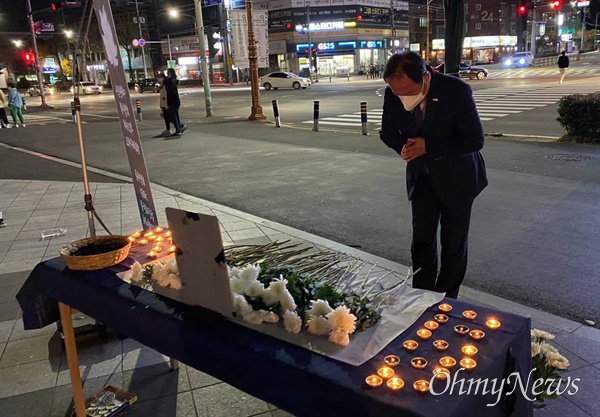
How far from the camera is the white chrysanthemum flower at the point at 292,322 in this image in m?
1.93

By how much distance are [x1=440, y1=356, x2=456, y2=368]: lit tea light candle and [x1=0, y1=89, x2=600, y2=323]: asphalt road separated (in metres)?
2.85

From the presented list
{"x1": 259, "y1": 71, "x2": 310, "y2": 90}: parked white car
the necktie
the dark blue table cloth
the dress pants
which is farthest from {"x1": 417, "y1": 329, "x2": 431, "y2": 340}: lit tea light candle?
{"x1": 259, "y1": 71, "x2": 310, "y2": 90}: parked white car

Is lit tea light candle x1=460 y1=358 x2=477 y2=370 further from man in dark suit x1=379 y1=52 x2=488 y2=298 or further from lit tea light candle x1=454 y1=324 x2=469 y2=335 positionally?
man in dark suit x1=379 y1=52 x2=488 y2=298

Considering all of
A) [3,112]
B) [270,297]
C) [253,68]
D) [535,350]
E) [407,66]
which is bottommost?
[535,350]

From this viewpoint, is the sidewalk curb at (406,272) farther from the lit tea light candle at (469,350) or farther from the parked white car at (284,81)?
the parked white car at (284,81)

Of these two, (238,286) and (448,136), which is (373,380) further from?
(448,136)

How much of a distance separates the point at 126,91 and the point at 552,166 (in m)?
8.16

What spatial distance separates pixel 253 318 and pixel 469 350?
0.83m

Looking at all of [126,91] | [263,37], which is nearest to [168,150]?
[263,37]

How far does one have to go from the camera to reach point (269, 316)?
2.01 meters

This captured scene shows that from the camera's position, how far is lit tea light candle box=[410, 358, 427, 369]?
1689 millimetres

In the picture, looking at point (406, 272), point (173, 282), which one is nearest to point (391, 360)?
point (173, 282)

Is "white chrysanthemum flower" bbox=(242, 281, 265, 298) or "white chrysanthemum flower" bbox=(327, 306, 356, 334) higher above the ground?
"white chrysanthemum flower" bbox=(242, 281, 265, 298)

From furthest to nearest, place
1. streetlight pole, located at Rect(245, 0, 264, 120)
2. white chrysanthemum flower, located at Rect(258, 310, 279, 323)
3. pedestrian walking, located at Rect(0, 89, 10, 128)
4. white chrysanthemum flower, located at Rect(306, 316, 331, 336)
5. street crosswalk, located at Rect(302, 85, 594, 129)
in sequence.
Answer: pedestrian walking, located at Rect(0, 89, 10, 128) < streetlight pole, located at Rect(245, 0, 264, 120) < street crosswalk, located at Rect(302, 85, 594, 129) < white chrysanthemum flower, located at Rect(258, 310, 279, 323) < white chrysanthemum flower, located at Rect(306, 316, 331, 336)
